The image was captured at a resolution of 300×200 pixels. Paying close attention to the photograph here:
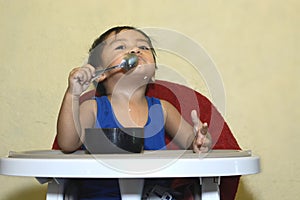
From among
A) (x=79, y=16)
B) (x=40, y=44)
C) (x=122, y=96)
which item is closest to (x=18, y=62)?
(x=40, y=44)

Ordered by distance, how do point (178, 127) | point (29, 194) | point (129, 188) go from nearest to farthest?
point (129, 188) < point (178, 127) < point (29, 194)

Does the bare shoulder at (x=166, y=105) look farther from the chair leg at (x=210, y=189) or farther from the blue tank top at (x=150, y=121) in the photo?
the chair leg at (x=210, y=189)

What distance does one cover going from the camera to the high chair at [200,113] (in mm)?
969

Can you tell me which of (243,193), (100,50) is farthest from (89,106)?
(243,193)

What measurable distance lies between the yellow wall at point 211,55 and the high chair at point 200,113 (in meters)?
0.17

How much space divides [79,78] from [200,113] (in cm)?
38

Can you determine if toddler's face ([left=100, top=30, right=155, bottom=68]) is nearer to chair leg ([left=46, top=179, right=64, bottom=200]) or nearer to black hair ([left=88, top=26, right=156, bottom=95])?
black hair ([left=88, top=26, right=156, bottom=95])

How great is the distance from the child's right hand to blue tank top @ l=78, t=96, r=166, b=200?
0.19 metres

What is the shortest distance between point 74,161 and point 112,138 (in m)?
0.13

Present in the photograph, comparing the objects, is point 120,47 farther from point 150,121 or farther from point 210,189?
point 210,189

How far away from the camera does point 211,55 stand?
50.2 inches

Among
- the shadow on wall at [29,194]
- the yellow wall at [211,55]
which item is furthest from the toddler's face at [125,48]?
the shadow on wall at [29,194]

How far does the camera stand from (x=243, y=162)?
670 millimetres

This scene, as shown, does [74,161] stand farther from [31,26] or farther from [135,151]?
[31,26]
